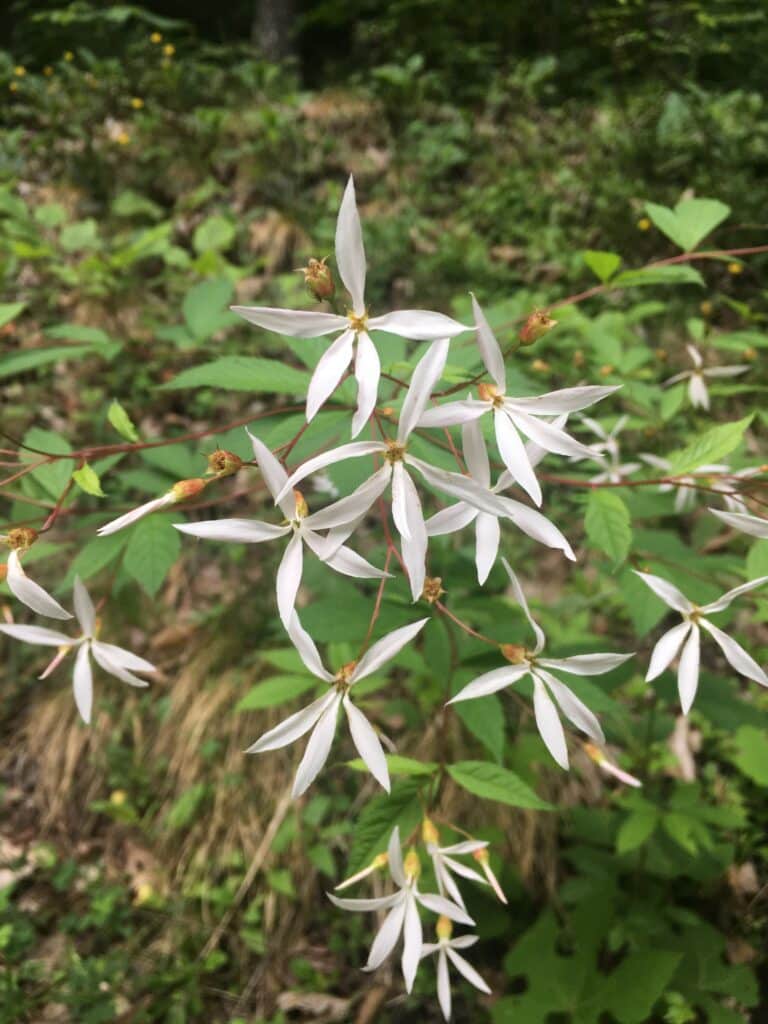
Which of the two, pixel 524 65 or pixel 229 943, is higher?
pixel 524 65

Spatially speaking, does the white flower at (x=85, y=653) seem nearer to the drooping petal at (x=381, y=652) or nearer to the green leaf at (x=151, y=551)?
the green leaf at (x=151, y=551)

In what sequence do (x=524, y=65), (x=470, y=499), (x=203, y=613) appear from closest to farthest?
(x=470, y=499)
(x=203, y=613)
(x=524, y=65)

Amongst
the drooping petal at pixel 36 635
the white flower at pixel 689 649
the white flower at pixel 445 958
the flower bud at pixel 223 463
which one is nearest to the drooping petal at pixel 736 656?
the white flower at pixel 689 649

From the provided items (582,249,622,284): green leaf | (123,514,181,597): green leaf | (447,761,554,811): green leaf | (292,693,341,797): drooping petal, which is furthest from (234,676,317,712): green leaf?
(582,249,622,284): green leaf

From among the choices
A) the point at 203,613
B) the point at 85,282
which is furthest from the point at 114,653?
the point at 85,282

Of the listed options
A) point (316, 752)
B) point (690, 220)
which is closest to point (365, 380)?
point (316, 752)

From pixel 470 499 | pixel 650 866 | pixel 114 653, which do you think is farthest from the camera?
pixel 650 866

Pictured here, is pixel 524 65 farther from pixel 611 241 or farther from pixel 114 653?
pixel 114 653

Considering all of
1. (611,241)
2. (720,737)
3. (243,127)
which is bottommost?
(720,737)
